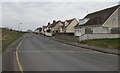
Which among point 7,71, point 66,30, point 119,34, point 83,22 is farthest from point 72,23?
point 7,71

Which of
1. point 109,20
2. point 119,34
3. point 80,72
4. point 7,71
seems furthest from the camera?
point 109,20

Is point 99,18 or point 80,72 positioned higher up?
point 99,18

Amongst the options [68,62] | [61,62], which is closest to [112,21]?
[68,62]

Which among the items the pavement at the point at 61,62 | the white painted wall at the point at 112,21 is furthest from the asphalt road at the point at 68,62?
the white painted wall at the point at 112,21

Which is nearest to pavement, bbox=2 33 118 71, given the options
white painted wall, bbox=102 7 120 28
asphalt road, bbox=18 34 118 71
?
asphalt road, bbox=18 34 118 71

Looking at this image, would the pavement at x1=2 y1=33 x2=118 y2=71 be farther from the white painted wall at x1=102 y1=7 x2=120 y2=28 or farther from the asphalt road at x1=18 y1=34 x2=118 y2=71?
the white painted wall at x1=102 y1=7 x2=120 y2=28

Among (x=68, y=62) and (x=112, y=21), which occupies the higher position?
(x=112, y=21)

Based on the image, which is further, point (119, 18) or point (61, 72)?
point (119, 18)

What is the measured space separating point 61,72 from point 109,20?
3909 cm

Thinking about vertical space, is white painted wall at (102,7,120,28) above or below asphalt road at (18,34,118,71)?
above

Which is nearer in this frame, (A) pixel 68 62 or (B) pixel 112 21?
(A) pixel 68 62

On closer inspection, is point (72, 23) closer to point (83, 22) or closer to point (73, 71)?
point (83, 22)

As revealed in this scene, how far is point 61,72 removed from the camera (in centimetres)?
1009

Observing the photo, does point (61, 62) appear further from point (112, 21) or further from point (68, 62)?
point (112, 21)
